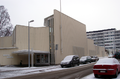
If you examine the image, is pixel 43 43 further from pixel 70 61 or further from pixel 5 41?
pixel 5 41

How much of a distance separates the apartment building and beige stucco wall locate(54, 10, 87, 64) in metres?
86.7

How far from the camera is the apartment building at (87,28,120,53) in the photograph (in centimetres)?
12600

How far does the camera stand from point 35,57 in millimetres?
30938

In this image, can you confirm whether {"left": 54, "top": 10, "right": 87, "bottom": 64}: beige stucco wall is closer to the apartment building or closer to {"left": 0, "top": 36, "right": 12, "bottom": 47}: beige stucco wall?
{"left": 0, "top": 36, "right": 12, "bottom": 47}: beige stucco wall

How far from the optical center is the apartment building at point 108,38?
126000 mm

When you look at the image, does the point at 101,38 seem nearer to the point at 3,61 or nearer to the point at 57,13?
the point at 57,13

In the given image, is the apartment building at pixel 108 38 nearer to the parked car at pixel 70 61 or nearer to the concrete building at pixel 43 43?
the concrete building at pixel 43 43

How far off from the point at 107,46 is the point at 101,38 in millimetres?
9521

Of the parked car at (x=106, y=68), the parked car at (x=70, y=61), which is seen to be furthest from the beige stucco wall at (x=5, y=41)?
the parked car at (x=106, y=68)

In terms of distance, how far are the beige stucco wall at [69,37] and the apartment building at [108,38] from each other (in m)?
86.7

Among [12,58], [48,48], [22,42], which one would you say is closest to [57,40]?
[48,48]

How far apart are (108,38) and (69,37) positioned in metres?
103

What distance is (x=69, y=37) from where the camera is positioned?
1438 inches

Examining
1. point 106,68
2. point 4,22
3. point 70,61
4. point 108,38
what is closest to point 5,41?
point 4,22
